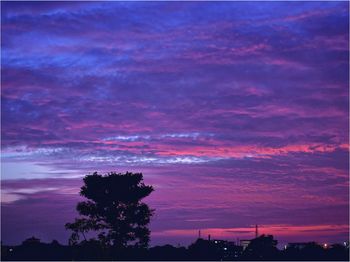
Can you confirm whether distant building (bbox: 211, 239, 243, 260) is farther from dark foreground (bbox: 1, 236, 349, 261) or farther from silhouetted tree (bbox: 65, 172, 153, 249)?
silhouetted tree (bbox: 65, 172, 153, 249)

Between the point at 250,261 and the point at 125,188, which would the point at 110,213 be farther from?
the point at 250,261

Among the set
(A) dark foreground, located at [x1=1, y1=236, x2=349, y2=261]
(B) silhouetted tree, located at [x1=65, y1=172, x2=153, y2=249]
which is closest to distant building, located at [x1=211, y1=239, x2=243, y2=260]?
(A) dark foreground, located at [x1=1, y1=236, x2=349, y2=261]

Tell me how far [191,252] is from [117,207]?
21.4m

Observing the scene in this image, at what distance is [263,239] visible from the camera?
309 feet

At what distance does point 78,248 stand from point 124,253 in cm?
882

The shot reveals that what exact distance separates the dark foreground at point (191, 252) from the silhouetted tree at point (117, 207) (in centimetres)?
152

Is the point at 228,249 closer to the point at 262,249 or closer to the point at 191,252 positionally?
the point at 262,249

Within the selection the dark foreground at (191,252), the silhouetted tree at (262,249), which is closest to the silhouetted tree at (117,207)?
the dark foreground at (191,252)

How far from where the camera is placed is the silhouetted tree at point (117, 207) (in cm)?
6103

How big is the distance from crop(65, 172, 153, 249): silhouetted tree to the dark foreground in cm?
152

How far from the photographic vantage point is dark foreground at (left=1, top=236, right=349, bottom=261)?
53188mm

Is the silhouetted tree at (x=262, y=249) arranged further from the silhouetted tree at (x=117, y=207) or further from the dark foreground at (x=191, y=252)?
the silhouetted tree at (x=117, y=207)

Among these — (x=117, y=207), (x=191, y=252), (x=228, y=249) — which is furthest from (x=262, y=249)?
(x=117, y=207)

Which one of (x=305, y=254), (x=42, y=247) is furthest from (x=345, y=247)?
(x=42, y=247)
